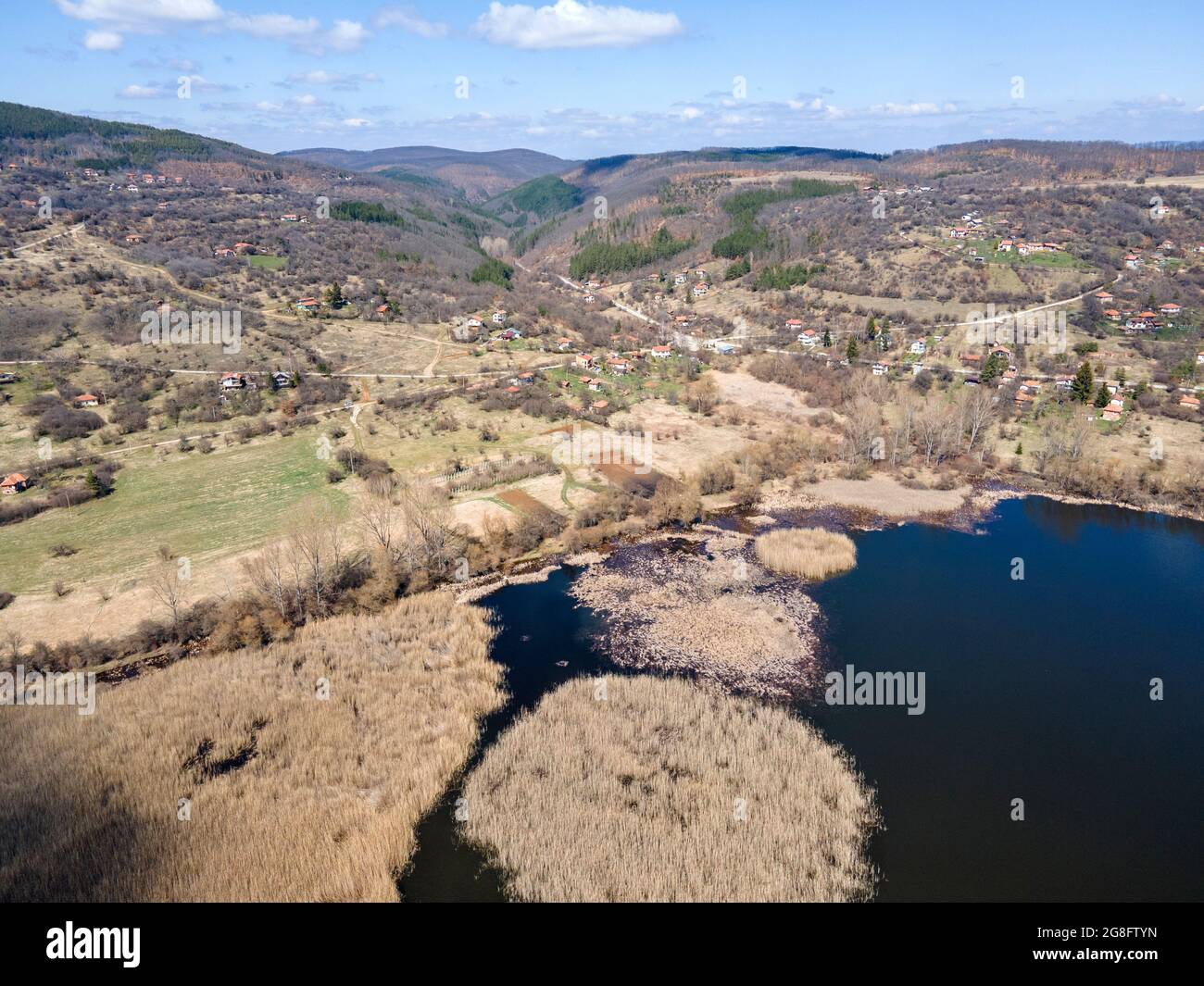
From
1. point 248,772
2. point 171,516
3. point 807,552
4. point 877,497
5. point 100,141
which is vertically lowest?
point 248,772

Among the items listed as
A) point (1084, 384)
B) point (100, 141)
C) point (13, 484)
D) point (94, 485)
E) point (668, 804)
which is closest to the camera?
point (668, 804)

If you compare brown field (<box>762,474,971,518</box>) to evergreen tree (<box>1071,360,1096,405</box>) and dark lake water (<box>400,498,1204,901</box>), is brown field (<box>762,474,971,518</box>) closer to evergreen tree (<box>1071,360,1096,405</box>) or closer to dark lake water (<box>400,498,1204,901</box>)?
dark lake water (<box>400,498,1204,901</box>)

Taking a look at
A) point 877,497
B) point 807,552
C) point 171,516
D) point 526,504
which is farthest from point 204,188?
point 807,552

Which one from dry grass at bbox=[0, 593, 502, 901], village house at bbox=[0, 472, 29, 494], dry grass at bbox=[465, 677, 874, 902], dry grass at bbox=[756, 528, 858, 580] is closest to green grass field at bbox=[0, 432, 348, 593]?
village house at bbox=[0, 472, 29, 494]

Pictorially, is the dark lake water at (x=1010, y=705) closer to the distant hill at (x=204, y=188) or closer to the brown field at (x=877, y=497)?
the brown field at (x=877, y=497)

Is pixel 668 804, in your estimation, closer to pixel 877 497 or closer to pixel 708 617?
pixel 708 617
